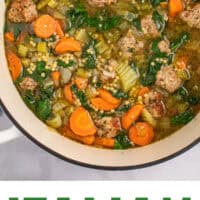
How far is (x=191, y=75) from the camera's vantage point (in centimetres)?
141

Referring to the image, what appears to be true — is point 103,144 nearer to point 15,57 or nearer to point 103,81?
point 103,81

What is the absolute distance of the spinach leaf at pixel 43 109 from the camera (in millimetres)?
1428

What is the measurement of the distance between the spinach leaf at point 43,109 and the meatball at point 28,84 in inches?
2.1

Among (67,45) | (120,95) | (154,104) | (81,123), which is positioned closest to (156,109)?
(154,104)

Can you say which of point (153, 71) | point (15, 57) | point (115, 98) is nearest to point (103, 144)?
point (115, 98)

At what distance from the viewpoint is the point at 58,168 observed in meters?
1.54

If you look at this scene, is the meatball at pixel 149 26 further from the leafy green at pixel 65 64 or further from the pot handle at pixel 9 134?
the pot handle at pixel 9 134

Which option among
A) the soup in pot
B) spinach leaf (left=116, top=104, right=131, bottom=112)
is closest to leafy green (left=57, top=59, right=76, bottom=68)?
the soup in pot

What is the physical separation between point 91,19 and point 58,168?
0.51 meters

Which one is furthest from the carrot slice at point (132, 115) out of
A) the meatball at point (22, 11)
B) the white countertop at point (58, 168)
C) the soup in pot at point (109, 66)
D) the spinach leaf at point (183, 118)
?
the meatball at point (22, 11)

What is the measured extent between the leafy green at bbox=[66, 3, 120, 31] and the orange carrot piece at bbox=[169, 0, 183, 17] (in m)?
0.16

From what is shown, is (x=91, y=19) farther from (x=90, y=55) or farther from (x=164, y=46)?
(x=164, y=46)


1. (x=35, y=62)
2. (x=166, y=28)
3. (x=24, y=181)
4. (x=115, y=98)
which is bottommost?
(x=24, y=181)

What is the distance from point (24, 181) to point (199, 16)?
2.58 feet
